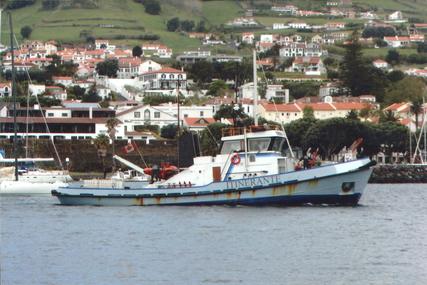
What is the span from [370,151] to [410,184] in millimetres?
10775

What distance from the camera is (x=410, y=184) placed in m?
108

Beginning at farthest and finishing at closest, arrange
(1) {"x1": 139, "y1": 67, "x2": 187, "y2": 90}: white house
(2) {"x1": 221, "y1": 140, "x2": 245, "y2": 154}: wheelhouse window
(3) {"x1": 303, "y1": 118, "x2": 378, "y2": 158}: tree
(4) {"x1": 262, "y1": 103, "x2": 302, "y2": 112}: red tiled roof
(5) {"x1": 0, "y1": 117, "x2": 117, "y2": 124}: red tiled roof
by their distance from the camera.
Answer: (1) {"x1": 139, "y1": 67, "x2": 187, "y2": 90}: white house < (4) {"x1": 262, "y1": 103, "x2": 302, "y2": 112}: red tiled roof < (5) {"x1": 0, "y1": 117, "x2": 117, "y2": 124}: red tiled roof < (3) {"x1": 303, "y1": 118, "x2": 378, "y2": 158}: tree < (2) {"x1": 221, "y1": 140, "x2": 245, "y2": 154}: wheelhouse window

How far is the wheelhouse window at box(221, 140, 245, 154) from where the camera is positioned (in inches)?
2463

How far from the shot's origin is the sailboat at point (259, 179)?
62.1 metres

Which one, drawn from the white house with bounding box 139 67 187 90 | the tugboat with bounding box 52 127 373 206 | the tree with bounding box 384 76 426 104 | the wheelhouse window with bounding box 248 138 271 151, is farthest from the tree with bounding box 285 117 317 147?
the white house with bounding box 139 67 187 90

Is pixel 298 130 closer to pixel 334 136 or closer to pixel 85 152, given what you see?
pixel 334 136

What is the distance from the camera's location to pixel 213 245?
49.8 meters

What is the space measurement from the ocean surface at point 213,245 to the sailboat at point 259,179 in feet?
2.33

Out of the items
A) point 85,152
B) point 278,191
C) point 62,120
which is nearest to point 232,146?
point 278,191

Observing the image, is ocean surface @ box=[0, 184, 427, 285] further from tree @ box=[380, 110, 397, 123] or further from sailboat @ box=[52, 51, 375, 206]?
tree @ box=[380, 110, 397, 123]

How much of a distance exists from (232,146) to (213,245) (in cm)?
1363

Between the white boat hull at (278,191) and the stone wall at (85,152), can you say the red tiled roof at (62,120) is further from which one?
the white boat hull at (278,191)

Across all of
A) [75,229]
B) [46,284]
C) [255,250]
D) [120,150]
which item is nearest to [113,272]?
[46,284]

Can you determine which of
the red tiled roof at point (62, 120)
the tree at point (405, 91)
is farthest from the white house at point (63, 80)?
the red tiled roof at point (62, 120)
